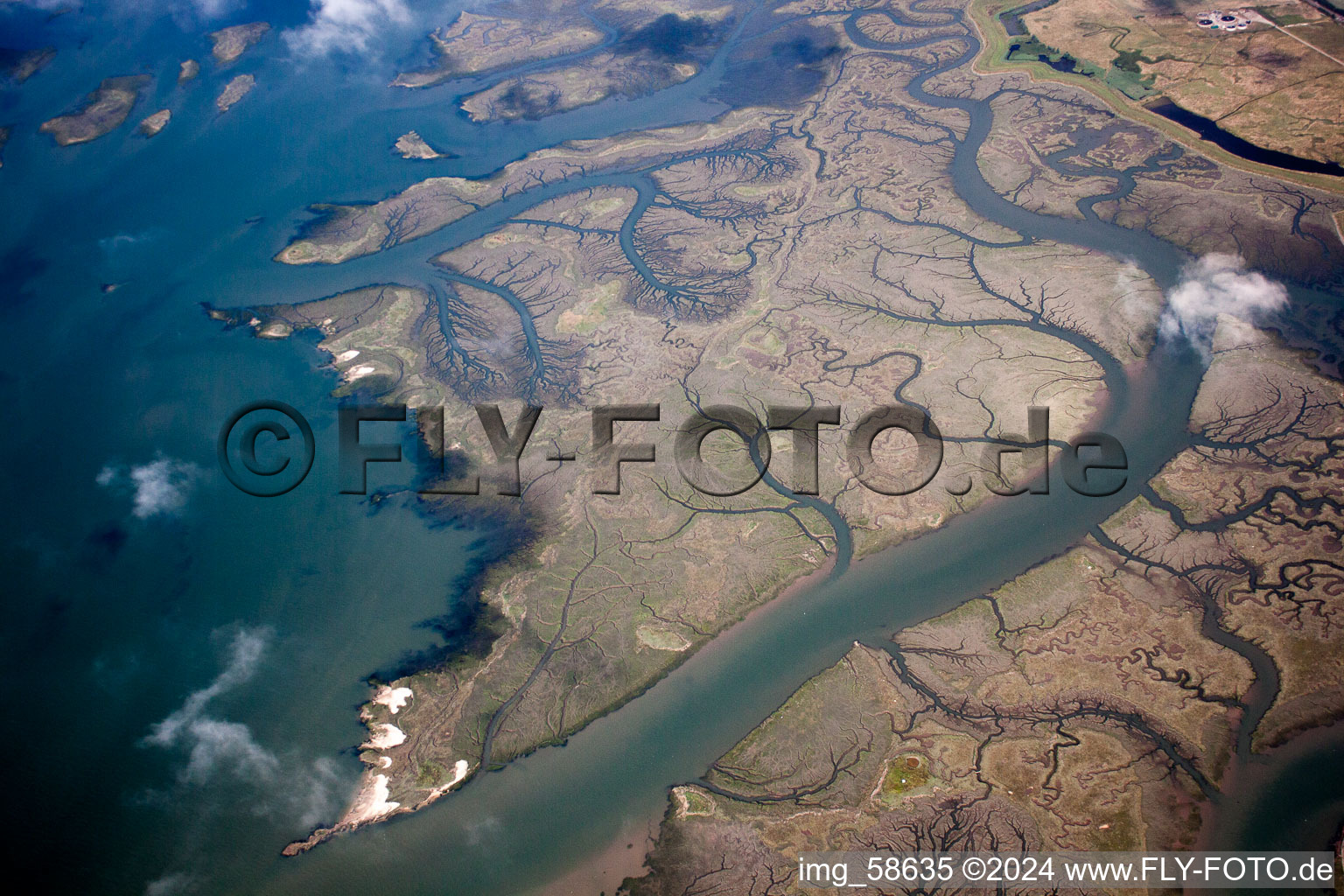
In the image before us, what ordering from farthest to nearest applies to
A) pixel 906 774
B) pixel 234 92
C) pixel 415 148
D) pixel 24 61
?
pixel 24 61
pixel 234 92
pixel 415 148
pixel 906 774

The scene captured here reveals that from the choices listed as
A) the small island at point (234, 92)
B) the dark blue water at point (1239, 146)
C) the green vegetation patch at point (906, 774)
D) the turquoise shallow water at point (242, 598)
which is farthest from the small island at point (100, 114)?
the dark blue water at point (1239, 146)

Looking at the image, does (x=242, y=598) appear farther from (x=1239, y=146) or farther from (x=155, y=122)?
(x=1239, y=146)

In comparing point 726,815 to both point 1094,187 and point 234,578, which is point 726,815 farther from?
point 1094,187

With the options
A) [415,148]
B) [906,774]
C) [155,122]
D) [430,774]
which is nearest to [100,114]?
[155,122]

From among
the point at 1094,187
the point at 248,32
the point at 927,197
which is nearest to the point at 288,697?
the point at 927,197

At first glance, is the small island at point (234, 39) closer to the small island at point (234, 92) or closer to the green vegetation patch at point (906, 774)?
the small island at point (234, 92)

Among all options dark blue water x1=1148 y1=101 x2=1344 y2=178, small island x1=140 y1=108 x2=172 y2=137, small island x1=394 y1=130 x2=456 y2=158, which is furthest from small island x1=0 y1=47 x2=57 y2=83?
dark blue water x1=1148 y1=101 x2=1344 y2=178
